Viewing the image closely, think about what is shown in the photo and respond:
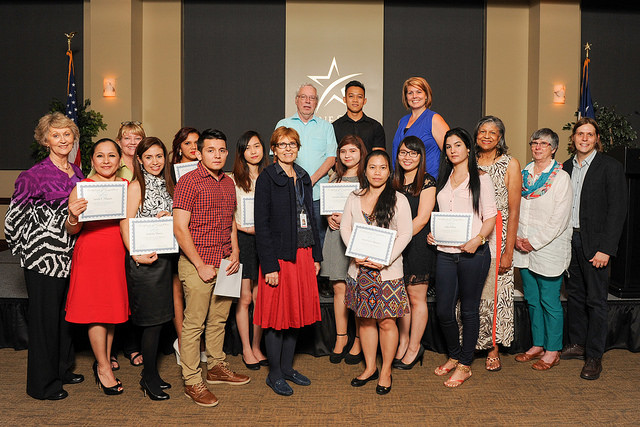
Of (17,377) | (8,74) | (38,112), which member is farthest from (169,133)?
(17,377)

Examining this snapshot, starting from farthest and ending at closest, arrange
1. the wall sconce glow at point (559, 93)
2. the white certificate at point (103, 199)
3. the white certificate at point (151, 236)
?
the wall sconce glow at point (559, 93) → the white certificate at point (151, 236) → the white certificate at point (103, 199)

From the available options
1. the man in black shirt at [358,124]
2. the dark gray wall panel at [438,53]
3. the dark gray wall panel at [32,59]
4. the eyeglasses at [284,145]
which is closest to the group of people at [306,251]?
the eyeglasses at [284,145]

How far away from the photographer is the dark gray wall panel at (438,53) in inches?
307

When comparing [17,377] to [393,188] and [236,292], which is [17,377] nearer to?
[236,292]

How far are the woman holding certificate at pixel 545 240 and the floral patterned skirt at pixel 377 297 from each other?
1111mm

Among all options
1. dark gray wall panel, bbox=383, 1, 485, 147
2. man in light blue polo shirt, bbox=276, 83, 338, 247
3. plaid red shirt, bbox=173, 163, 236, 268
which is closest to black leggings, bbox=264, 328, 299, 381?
plaid red shirt, bbox=173, 163, 236, 268

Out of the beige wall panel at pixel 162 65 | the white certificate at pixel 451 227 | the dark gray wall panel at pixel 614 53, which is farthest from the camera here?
the dark gray wall panel at pixel 614 53

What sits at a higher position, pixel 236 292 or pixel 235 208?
pixel 235 208

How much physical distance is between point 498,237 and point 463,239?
1.32ft

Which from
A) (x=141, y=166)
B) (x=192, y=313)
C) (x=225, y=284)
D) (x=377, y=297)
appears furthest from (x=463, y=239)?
(x=141, y=166)

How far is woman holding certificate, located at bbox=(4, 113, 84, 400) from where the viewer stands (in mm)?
2842

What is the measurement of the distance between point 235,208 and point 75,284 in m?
0.98

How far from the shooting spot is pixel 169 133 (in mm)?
7832

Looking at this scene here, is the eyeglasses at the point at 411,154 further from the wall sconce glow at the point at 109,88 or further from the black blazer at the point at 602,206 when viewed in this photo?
the wall sconce glow at the point at 109,88
